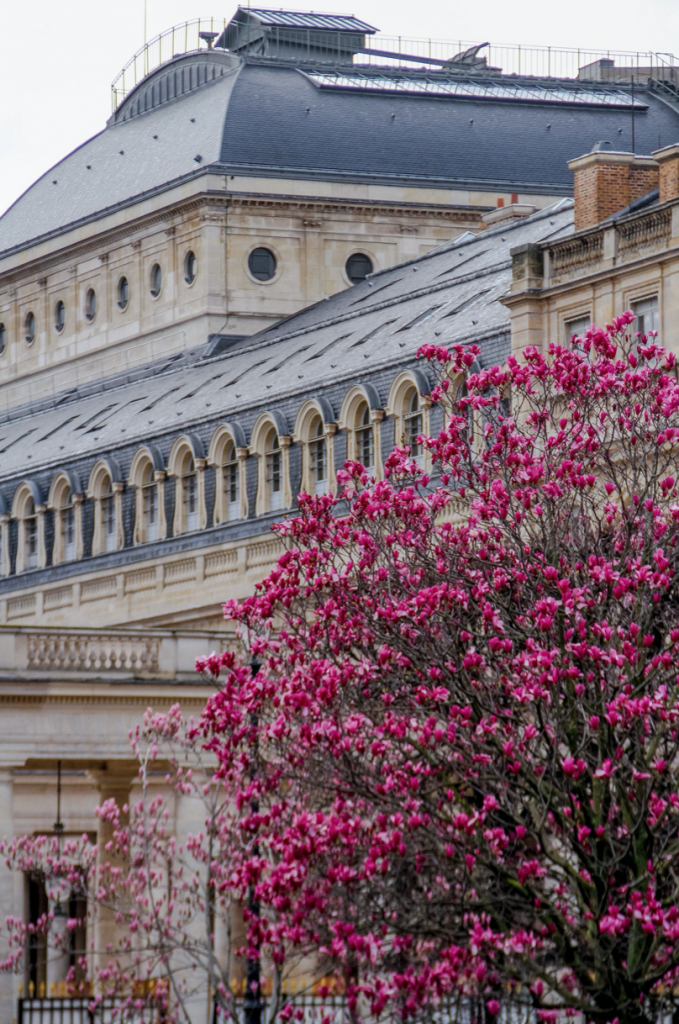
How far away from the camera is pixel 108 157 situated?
11175 centimetres

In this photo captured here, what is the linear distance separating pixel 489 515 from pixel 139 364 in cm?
6650

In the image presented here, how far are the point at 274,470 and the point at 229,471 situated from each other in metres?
2.52

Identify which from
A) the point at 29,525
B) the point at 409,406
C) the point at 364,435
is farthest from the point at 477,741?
the point at 29,525

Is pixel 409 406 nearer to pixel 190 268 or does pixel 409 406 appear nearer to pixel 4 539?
Result: pixel 4 539

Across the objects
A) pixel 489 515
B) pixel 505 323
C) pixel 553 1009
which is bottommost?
pixel 553 1009

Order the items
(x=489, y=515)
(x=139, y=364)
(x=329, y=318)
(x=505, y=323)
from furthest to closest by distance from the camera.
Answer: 1. (x=139, y=364)
2. (x=329, y=318)
3. (x=505, y=323)
4. (x=489, y=515)

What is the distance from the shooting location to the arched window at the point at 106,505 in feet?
272

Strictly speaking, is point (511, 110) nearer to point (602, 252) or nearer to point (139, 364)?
point (139, 364)

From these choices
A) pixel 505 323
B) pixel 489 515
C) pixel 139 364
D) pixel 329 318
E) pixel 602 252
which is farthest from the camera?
pixel 139 364

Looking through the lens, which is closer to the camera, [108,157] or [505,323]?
[505,323]

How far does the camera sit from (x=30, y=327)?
113 metres

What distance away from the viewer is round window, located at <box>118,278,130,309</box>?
10562cm

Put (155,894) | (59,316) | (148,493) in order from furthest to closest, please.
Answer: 1. (59,316)
2. (148,493)
3. (155,894)

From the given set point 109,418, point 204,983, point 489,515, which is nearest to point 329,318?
point 109,418
